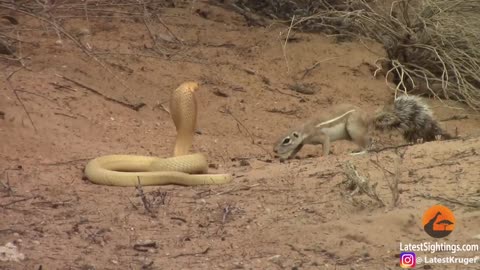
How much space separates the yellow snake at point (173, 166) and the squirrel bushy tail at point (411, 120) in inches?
91.9

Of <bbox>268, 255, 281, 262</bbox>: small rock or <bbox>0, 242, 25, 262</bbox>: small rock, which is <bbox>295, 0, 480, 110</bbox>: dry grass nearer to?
<bbox>268, 255, 281, 262</bbox>: small rock

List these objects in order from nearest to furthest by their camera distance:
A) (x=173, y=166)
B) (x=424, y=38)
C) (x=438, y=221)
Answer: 1. (x=438, y=221)
2. (x=173, y=166)
3. (x=424, y=38)

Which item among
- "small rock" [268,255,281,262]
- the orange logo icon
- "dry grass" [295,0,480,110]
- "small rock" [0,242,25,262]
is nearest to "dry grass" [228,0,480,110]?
"dry grass" [295,0,480,110]

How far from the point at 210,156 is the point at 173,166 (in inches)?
63.9

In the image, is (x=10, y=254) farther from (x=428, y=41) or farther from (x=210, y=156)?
(x=428, y=41)

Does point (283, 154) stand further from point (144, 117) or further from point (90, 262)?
point (90, 262)

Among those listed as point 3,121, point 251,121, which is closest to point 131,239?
point 3,121

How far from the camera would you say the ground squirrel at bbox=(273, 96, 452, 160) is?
27.5 feet

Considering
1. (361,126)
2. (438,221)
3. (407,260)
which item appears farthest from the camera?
(361,126)

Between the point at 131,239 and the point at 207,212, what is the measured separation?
0.73m

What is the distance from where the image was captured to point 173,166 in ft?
22.3

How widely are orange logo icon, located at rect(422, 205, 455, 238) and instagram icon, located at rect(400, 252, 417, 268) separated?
0.29m

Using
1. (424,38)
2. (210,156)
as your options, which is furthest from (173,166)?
(424,38)

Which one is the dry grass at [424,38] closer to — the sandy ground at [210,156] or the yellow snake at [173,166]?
the sandy ground at [210,156]
